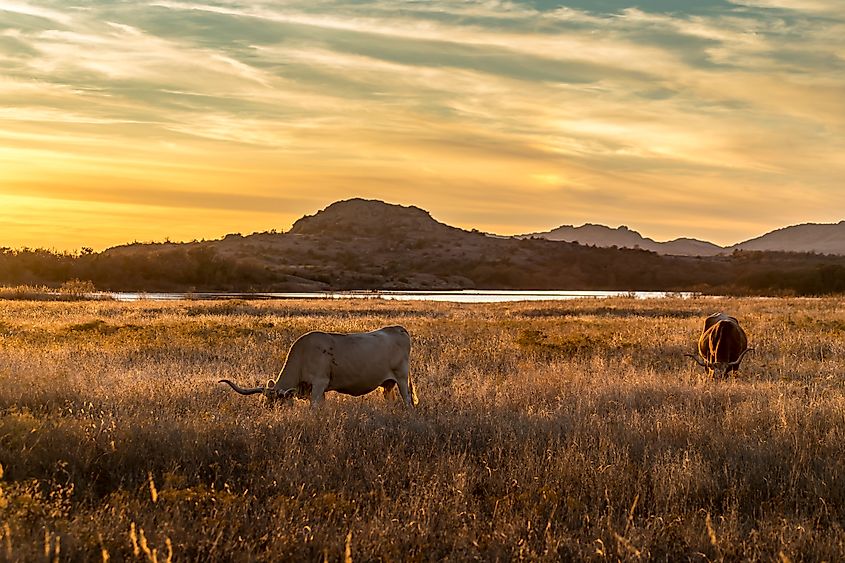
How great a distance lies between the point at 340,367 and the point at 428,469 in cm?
397

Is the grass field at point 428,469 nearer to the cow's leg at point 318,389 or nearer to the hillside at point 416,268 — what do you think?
the cow's leg at point 318,389

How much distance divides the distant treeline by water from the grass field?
2373 inches

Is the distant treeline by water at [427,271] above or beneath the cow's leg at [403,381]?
above

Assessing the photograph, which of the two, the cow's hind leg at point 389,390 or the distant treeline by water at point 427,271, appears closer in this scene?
the cow's hind leg at point 389,390

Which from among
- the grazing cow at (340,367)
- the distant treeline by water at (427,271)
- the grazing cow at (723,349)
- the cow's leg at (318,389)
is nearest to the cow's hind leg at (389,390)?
the grazing cow at (340,367)

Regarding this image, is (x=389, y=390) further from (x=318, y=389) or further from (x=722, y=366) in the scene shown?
(x=722, y=366)

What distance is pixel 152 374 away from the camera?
1424cm

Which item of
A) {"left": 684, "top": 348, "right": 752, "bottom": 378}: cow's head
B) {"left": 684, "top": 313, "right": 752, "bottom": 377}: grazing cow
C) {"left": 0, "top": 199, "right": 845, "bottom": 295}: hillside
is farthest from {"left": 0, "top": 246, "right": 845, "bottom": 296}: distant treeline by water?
{"left": 684, "top": 348, "right": 752, "bottom": 378}: cow's head

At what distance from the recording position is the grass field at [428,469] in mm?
5941

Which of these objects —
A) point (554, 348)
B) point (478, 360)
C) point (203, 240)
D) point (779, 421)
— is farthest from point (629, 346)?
point (203, 240)

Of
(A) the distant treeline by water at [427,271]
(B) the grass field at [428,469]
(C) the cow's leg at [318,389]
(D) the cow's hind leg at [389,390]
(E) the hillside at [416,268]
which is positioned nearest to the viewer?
(B) the grass field at [428,469]

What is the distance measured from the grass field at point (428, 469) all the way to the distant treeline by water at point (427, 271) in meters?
60.3

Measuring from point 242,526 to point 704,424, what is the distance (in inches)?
250

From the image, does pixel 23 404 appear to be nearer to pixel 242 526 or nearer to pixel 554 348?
pixel 242 526
